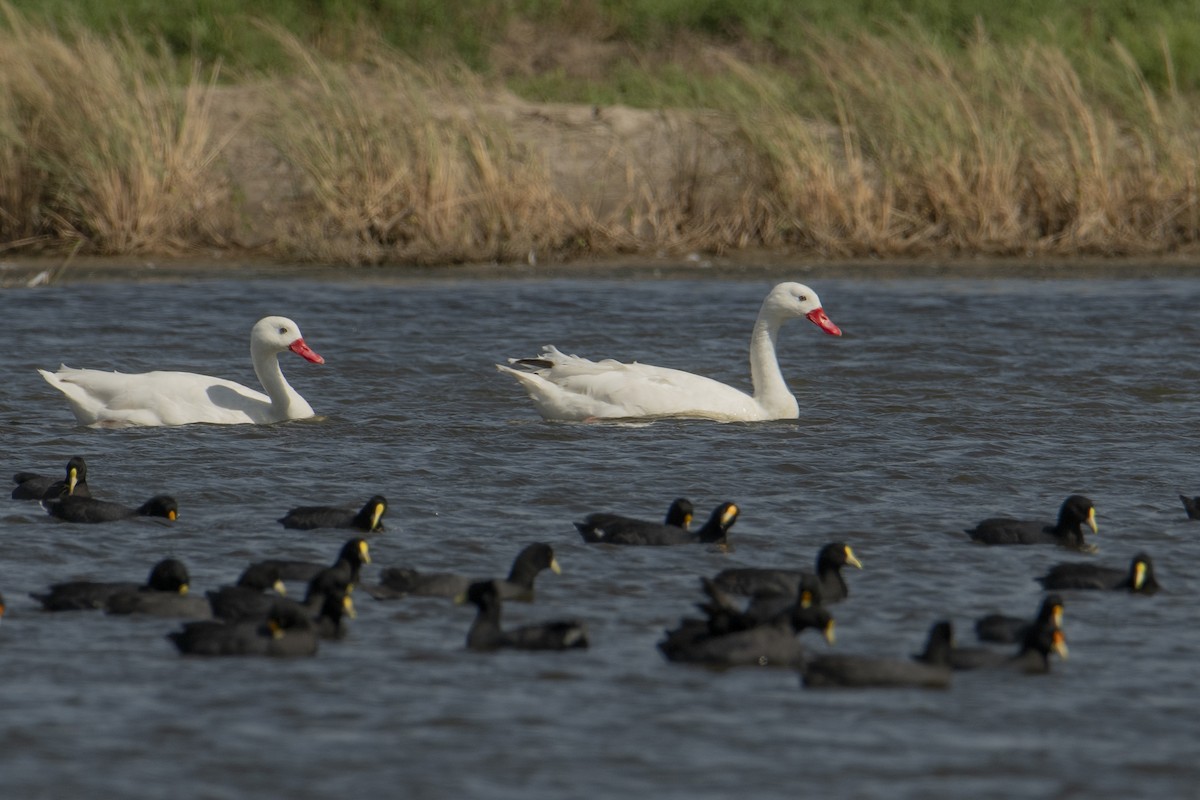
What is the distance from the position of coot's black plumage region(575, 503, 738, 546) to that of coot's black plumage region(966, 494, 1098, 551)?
Result: 1.23 meters

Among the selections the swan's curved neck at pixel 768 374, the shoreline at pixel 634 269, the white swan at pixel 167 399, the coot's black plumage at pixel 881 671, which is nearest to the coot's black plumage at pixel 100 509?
the white swan at pixel 167 399

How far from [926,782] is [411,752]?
1.72 metres

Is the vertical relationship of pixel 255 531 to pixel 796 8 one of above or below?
below

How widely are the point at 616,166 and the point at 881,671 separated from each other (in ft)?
48.3

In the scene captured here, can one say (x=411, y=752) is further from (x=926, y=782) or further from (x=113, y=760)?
(x=926, y=782)

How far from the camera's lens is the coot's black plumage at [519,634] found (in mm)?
7977

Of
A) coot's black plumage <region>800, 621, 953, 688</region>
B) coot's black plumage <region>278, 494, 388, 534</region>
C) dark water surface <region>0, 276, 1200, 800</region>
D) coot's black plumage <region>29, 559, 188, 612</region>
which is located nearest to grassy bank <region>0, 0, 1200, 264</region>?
dark water surface <region>0, 276, 1200, 800</region>

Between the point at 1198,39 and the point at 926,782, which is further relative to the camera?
the point at 1198,39

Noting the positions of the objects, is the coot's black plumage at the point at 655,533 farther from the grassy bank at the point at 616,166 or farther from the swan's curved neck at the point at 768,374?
the grassy bank at the point at 616,166

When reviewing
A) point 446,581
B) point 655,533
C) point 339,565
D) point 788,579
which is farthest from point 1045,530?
point 339,565

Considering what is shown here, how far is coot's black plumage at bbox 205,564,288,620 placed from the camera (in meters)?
8.28

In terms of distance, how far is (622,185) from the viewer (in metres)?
21.9

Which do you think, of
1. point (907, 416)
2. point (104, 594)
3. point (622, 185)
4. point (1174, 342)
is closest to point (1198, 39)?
point (622, 185)

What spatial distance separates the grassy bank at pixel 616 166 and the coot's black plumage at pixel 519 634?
38.3 ft
